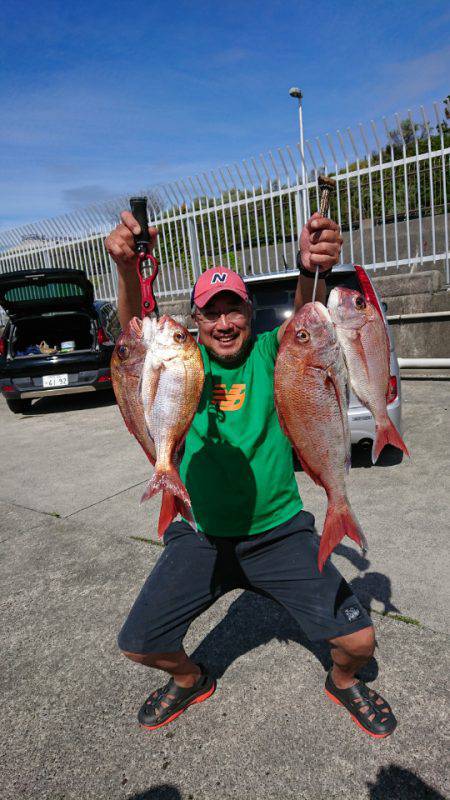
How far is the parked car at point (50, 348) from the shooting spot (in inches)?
299

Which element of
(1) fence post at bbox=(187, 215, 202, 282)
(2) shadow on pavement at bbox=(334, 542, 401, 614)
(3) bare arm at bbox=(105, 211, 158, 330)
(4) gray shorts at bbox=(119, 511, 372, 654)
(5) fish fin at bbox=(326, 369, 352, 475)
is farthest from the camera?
(1) fence post at bbox=(187, 215, 202, 282)

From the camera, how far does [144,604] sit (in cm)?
209

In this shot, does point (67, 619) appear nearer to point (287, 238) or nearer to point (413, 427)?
point (413, 427)

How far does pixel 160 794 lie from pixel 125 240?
1934 millimetres

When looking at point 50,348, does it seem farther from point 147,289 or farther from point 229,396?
point 147,289

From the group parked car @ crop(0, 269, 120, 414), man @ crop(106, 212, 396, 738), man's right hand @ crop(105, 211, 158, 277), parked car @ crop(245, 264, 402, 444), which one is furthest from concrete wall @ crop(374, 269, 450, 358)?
man's right hand @ crop(105, 211, 158, 277)

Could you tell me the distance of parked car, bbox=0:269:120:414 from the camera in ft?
24.9

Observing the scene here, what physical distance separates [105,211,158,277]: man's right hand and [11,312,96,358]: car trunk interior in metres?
6.57

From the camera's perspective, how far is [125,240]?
5.83ft

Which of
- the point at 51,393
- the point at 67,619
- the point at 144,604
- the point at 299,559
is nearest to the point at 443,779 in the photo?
the point at 299,559

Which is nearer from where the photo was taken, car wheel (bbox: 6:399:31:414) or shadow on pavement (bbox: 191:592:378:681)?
shadow on pavement (bbox: 191:592:378:681)

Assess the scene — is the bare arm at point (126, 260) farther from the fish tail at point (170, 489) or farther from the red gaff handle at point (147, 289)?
the fish tail at point (170, 489)

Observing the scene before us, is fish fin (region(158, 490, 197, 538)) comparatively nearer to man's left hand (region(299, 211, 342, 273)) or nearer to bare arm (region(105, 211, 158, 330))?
bare arm (region(105, 211, 158, 330))

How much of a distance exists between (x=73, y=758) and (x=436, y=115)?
857 cm
